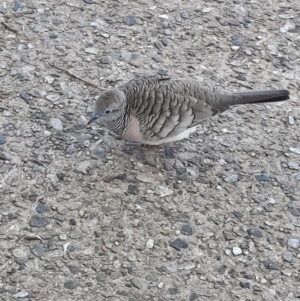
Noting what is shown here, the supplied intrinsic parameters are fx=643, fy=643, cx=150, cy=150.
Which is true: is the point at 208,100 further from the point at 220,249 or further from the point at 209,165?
the point at 220,249

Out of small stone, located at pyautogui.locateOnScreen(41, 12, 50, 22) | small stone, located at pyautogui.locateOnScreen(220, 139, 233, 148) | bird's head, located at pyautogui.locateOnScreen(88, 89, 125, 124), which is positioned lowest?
small stone, located at pyautogui.locateOnScreen(220, 139, 233, 148)

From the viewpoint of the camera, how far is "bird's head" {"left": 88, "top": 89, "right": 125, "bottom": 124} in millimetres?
3326

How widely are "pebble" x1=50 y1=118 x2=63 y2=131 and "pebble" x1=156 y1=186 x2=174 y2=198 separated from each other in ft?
2.23

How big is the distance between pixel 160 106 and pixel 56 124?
0.68m

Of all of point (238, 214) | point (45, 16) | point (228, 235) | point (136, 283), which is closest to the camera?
point (136, 283)

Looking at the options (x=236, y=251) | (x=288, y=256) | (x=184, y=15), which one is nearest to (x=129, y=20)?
(x=184, y=15)

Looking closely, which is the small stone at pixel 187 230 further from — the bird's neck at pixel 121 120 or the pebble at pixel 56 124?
the pebble at pixel 56 124

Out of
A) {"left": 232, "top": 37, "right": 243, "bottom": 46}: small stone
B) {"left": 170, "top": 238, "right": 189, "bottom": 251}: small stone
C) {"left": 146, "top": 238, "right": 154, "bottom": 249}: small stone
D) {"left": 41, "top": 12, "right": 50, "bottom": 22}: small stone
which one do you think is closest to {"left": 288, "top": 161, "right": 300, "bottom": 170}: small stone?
{"left": 170, "top": 238, "right": 189, "bottom": 251}: small stone

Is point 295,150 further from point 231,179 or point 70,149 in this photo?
point 70,149

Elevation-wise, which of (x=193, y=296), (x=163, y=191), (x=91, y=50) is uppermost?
(x=91, y=50)

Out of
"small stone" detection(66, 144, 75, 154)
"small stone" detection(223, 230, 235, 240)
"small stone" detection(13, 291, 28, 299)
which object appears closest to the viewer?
"small stone" detection(13, 291, 28, 299)

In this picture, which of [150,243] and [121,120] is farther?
[121,120]

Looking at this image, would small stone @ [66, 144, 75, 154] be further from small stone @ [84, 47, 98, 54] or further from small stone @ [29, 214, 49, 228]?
small stone @ [84, 47, 98, 54]

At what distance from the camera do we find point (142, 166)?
3.56m
